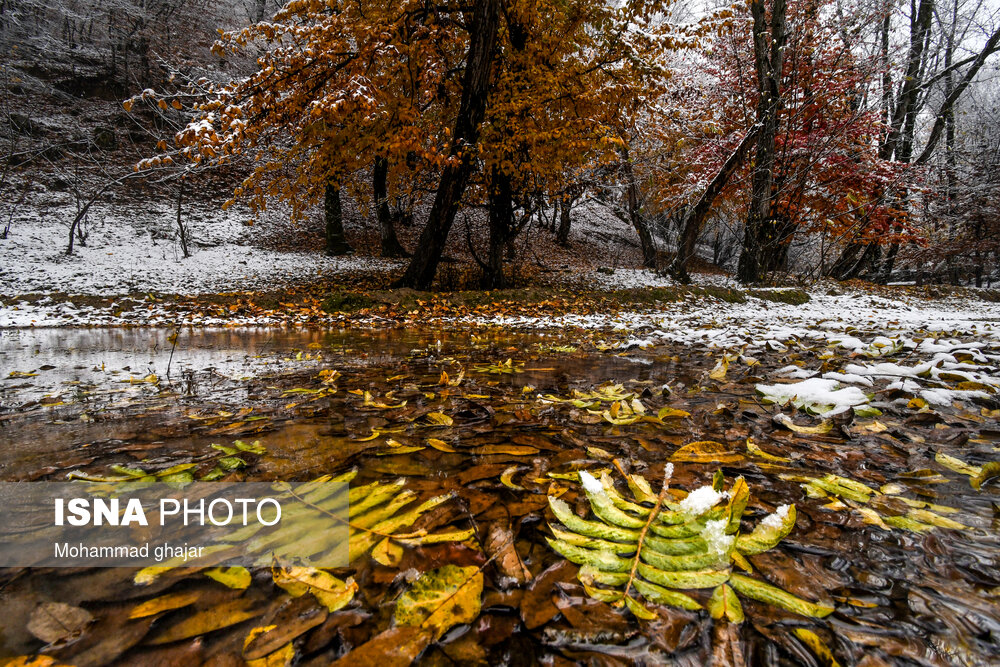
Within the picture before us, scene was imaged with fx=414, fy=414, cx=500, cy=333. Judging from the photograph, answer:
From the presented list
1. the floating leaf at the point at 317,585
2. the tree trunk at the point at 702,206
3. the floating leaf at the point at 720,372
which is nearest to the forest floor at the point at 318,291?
the tree trunk at the point at 702,206

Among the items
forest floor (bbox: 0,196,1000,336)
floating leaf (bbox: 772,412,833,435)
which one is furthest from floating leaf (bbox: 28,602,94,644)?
forest floor (bbox: 0,196,1000,336)

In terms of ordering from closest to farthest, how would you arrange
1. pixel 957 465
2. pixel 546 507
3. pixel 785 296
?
pixel 546 507
pixel 957 465
pixel 785 296

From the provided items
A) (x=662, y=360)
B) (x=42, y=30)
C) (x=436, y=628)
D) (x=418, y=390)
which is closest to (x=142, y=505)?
(x=436, y=628)

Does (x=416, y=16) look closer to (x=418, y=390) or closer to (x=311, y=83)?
(x=311, y=83)

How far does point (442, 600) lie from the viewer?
598 millimetres

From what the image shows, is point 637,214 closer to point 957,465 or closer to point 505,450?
point 957,465

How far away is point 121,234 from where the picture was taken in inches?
474

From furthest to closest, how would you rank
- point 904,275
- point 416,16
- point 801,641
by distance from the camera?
point 904,275 → point 416,16 → point 801,641

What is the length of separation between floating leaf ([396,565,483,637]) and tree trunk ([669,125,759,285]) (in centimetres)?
827

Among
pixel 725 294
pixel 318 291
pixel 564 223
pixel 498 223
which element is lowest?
pixel 318 291

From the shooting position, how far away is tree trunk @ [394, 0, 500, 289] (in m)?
6.25

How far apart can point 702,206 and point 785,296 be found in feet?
9.03

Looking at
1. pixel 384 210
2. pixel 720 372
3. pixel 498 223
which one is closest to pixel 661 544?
pixel 720 372

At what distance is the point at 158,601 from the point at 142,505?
361 mm
